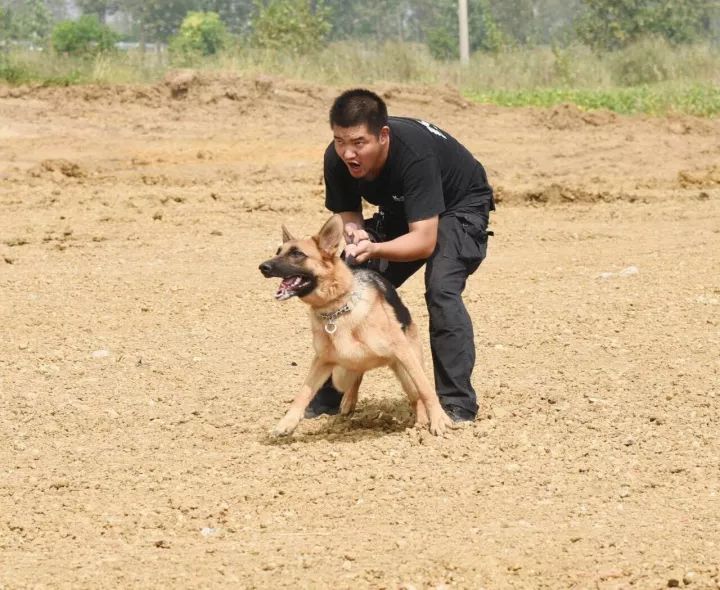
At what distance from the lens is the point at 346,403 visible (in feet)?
23.0

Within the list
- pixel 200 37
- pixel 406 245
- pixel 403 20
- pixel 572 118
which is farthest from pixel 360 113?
pixel 403 20

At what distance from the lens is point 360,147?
6086 mm

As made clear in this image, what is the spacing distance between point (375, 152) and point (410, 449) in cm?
140

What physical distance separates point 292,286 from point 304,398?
687mm

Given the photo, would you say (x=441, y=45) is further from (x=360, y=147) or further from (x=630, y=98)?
(x=360, y=147)

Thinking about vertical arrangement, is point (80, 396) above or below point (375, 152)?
below

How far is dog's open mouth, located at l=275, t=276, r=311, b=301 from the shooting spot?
5986 millimetres

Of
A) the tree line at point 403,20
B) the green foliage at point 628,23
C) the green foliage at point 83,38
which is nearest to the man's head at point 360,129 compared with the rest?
the green foliage at point 83,38

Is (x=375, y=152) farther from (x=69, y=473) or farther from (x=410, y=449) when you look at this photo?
(x=69, y=473)

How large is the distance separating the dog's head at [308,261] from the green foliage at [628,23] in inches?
1337

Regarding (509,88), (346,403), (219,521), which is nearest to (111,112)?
(509,88)

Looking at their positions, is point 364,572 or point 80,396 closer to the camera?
point 364,572

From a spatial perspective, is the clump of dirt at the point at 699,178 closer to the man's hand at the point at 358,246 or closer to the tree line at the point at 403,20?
the man's hand at the point at 358,246

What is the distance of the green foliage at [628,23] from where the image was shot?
39.9m
